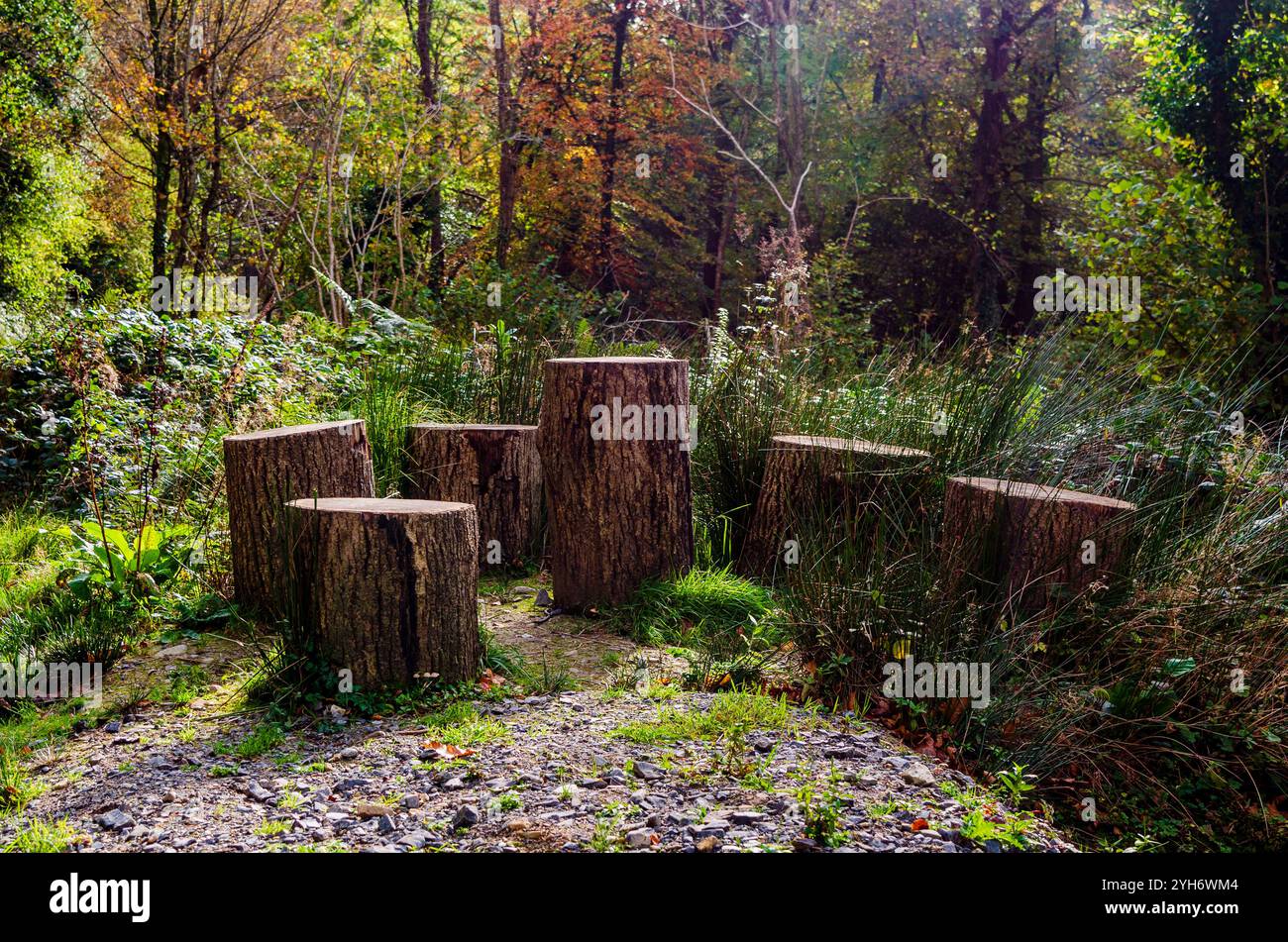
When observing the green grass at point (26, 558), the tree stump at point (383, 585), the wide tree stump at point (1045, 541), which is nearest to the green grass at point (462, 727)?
the tree stump at point (383, 585)

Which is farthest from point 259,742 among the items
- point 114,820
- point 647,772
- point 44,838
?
point 647,772

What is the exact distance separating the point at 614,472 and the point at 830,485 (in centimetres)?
104

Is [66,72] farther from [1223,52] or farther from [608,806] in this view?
[608,806]

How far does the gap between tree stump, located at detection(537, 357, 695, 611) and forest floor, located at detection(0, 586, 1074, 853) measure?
Answer: 107 cm

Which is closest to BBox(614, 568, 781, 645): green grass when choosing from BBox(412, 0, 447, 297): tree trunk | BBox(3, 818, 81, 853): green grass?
BBox(3, 818, 81, 853): green grass

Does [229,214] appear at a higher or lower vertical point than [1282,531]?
higher

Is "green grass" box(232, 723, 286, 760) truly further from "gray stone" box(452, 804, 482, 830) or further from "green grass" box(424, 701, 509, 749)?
"gray stone" box(452, 804, 482, 830)

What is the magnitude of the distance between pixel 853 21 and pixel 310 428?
17092mm

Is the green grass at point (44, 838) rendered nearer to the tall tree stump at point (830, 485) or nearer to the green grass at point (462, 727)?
the green grass at point (462, 727)

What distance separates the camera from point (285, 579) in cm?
425

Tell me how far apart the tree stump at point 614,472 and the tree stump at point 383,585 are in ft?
3.64

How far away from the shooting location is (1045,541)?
466 centimetres
